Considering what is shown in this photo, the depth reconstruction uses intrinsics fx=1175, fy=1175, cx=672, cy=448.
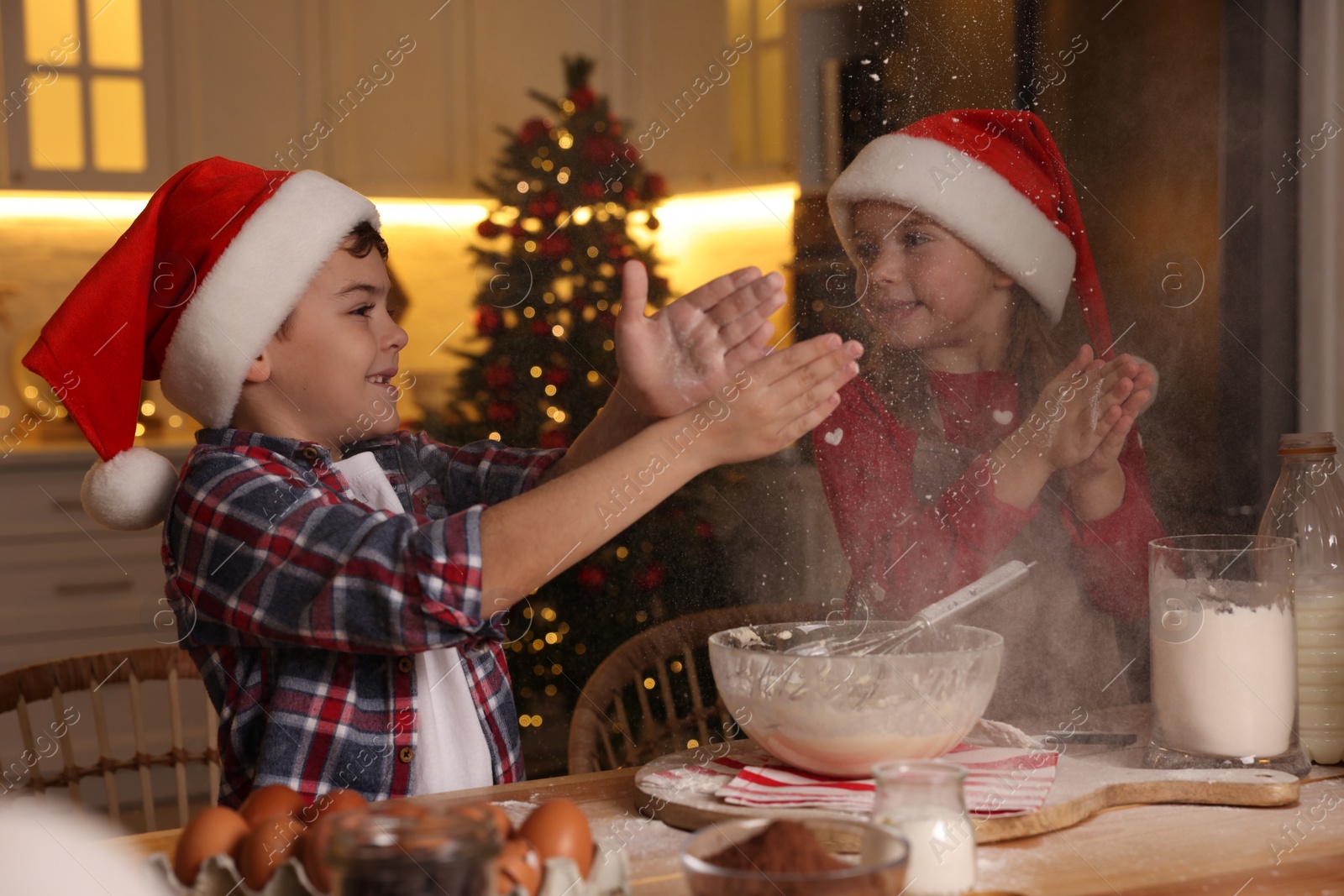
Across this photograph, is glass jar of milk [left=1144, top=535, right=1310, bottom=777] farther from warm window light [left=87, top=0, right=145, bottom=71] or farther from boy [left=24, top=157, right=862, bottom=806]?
warm window light [left=87, top=0, right=145, bottom=71]

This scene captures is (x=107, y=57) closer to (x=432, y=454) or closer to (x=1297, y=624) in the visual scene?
(x=432, y=454)

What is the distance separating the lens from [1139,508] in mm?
1237

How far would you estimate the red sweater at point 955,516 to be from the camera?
121cm

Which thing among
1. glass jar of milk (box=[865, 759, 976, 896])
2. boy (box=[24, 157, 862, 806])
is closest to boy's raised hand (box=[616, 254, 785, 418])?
boy (box=[24, 157, 862, 806])

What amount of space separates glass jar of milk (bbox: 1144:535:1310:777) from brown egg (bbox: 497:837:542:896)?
559 mm

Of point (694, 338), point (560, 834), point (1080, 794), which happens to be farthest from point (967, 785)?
point (694, 338)

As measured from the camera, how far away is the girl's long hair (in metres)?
1.22

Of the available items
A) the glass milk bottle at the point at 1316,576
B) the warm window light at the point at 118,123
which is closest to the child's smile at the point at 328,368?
the glass milk bottle at the point at 1316,576

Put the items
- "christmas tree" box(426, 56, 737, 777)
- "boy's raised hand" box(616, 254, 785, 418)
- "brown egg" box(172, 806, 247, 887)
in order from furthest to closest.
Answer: "christmas tree" box(426, 56, 737, 777) < "boy's raised hand" box(616, 254, 785, 418) < "brown egg" box(172, 806, 247, 887)

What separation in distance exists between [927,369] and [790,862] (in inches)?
29.0

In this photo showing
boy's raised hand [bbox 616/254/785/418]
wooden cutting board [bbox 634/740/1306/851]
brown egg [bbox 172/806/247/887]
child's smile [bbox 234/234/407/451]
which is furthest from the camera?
child's smile [bbox 234/234/407/451]

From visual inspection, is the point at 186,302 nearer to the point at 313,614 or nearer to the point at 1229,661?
the point at 313,614

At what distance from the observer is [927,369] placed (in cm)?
122

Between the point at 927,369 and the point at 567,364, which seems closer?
the point at 927,369
